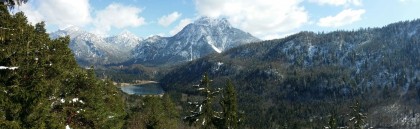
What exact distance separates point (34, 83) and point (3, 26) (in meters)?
3.34

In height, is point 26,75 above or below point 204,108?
above

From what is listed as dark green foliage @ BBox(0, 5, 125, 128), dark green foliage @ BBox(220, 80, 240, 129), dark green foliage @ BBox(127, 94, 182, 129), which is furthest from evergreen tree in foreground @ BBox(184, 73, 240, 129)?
dark green foliage @ BBox(0, 5, 125, 128)

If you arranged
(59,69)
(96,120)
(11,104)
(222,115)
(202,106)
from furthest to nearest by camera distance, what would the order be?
(222,115)
(202,106)
(96,120)
(59,69)
(11,104)

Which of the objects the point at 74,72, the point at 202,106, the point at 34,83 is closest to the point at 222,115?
the point at 202,106

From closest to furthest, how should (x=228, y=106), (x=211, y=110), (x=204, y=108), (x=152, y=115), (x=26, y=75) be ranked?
(x=26, y=75) < (x=204, y=108) < (x=211, y=110) < (x=228, y=106) < (x=152, y=115)

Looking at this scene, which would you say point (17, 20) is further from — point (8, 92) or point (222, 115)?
point (222, 115)

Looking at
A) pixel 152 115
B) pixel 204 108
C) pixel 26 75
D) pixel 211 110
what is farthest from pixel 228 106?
pixel 26 75

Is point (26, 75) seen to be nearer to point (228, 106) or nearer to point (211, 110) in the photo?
point (211, 110)

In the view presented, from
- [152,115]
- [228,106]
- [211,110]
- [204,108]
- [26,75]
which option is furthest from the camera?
[152,115]


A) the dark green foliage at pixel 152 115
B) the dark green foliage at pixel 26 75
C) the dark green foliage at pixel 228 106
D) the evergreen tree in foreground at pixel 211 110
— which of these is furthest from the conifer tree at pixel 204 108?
the dark green foliage at pixel 152 115

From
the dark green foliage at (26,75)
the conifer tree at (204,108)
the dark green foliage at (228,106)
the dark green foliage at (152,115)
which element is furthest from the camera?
the dark green foliage at (152,115)

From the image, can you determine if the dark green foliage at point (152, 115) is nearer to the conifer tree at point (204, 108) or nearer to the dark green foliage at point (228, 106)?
the dark green foliage at point (228, 106)

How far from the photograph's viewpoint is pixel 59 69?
2486 centimetres

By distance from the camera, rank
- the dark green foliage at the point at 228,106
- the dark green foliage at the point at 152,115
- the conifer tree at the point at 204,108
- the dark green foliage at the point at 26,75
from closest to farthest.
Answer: the dark green foliage at the point at 26,75
the conifer tree at the point at 204,108
the dark green foliage at the point at 228,106
the dark green foliage at the point at 152,115
